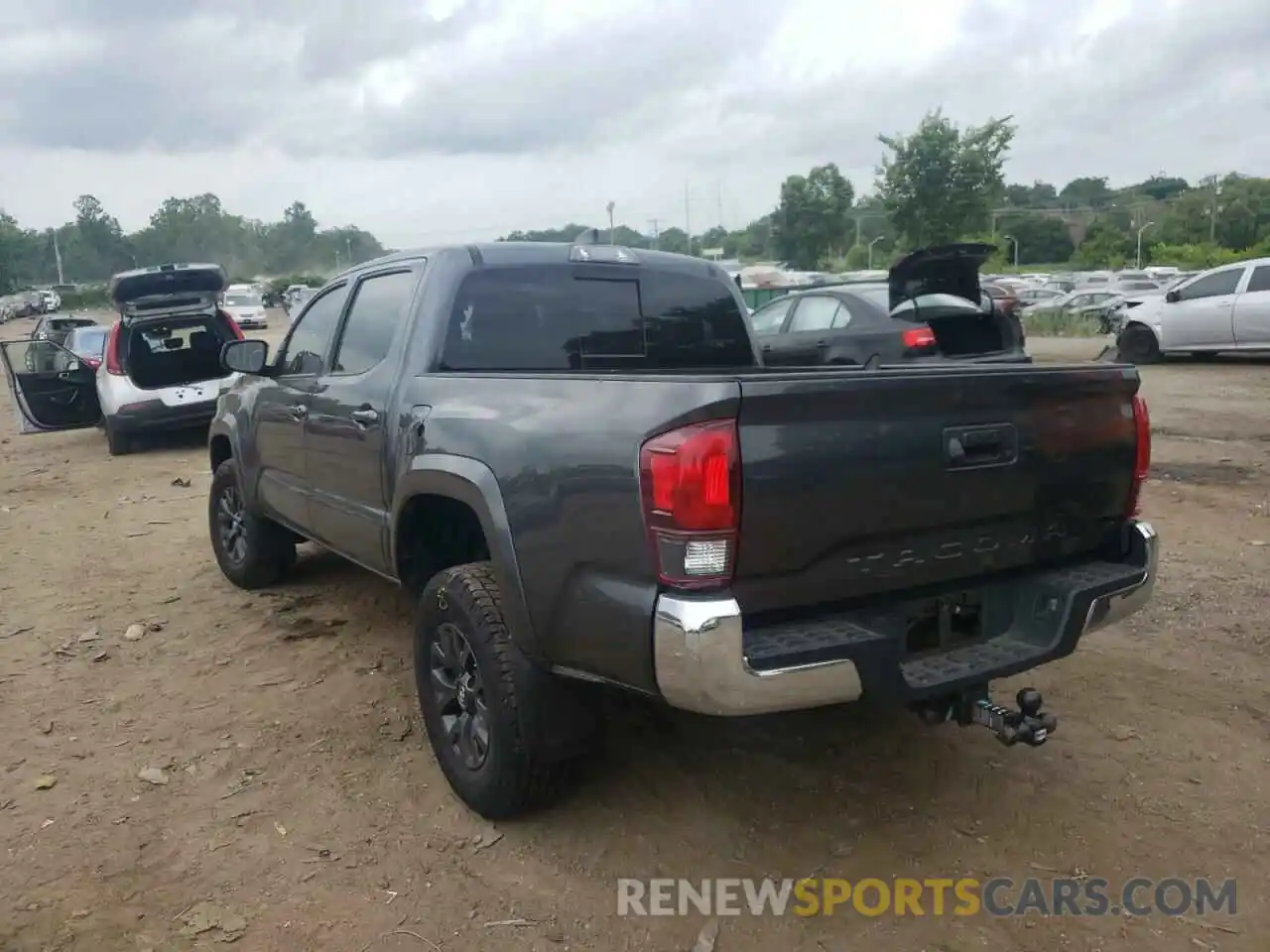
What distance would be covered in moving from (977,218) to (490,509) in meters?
35.7

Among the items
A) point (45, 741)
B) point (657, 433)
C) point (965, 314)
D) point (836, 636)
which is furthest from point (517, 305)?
point (965, 314)

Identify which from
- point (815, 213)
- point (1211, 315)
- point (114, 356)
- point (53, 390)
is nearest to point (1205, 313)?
point (1211, 315)

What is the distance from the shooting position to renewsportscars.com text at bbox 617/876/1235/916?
9.27ft

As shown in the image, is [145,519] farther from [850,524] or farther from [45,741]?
[850,524]

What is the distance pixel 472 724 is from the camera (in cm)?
336

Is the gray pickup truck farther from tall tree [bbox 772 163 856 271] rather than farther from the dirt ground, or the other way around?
tall tree [bbox 772 163 856 271]

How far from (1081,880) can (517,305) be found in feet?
8.93

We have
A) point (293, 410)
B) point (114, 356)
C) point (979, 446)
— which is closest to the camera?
point (979, 446)

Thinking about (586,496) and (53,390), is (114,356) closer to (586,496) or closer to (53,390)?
(53,390)

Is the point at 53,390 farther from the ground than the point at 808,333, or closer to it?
closer to it

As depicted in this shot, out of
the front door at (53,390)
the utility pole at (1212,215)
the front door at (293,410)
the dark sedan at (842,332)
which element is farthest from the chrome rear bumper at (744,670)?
the utility pole at (1212,215)

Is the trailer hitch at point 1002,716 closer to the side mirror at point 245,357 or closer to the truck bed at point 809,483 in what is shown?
the truck bed at point 809,483

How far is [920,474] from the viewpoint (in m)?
2.77

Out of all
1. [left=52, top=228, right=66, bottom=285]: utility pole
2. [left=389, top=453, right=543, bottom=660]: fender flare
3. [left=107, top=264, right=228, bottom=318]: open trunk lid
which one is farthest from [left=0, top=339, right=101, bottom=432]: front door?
[left=52, top=228, right=66, bottom=285]: utility pole
